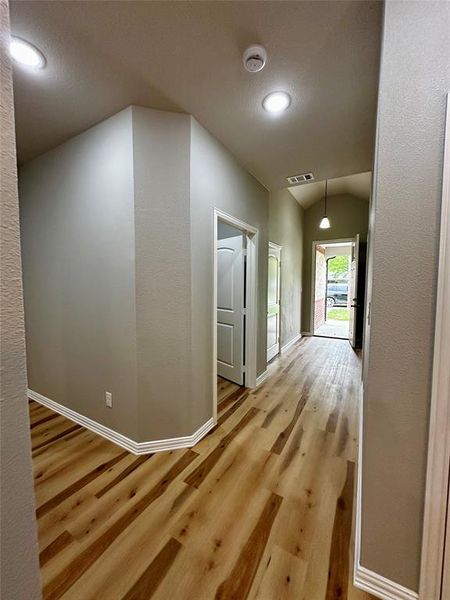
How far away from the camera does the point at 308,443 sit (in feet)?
6.88

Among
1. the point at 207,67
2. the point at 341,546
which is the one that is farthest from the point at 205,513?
the point at 207,67

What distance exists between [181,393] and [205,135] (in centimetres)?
219

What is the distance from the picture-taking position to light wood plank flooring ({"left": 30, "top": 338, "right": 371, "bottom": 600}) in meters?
1.11

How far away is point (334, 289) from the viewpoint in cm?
1119

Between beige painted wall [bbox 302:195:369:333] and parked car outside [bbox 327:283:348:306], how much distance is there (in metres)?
5.43

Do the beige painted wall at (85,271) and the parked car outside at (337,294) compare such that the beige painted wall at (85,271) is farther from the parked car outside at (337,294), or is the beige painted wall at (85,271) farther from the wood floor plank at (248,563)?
the parked car outside at (337,294)

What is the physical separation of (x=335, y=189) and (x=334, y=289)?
6751mm

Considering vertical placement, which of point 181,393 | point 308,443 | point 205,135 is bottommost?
point 308,443

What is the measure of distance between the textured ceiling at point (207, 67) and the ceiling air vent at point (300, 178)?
2.33ft

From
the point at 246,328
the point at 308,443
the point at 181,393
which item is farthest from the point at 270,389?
the point at 181,393

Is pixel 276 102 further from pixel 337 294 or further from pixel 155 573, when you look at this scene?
pixel 337 294

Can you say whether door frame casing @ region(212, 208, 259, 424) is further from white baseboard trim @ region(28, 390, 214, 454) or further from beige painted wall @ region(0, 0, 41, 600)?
beige painted wall @ region(0, 0, 41, 600)

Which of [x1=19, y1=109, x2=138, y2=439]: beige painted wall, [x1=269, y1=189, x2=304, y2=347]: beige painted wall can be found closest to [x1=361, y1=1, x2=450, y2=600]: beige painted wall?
[x1=19, y1=109, x2=138, y2=439]: beige painted wall

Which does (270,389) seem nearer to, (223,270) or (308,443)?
(308,443)
